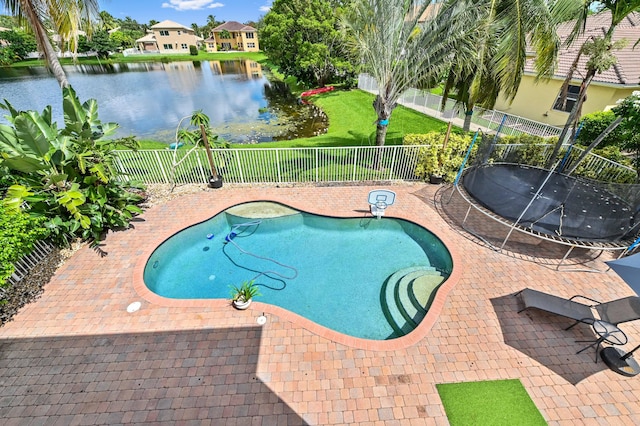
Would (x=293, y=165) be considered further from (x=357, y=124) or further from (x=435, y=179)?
(x=357, y=124)

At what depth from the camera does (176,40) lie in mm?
86750

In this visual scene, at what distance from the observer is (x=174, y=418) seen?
4090mm

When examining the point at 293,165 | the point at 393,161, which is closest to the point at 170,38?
the point at 293,165

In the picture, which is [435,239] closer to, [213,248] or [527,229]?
[527,229]

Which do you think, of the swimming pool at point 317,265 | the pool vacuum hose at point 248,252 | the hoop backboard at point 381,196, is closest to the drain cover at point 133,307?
the swimming pool at point 317,265

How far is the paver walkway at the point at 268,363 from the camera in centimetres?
421

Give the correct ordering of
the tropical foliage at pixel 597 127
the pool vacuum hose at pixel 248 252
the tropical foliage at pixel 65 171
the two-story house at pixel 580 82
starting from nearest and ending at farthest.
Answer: the tropical foliage at pixel 65 171 < the pool vacuum hose at pixel 248 252 < the tropical foliage at pixel 597 127 < the two-story house at pixel 580 82

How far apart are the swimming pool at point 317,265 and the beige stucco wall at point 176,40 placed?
10439 centimetres

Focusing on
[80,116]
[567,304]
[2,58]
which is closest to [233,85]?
[80,116]

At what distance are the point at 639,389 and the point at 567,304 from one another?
4.92 ft

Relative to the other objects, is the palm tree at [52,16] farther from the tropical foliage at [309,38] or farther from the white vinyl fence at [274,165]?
the tropical foliage at [309,38]

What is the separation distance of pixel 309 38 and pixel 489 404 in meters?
34.9

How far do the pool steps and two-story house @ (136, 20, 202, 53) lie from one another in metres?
109

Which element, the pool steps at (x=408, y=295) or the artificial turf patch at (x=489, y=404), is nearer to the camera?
the artificial turf patch at (x=489, y=404)
